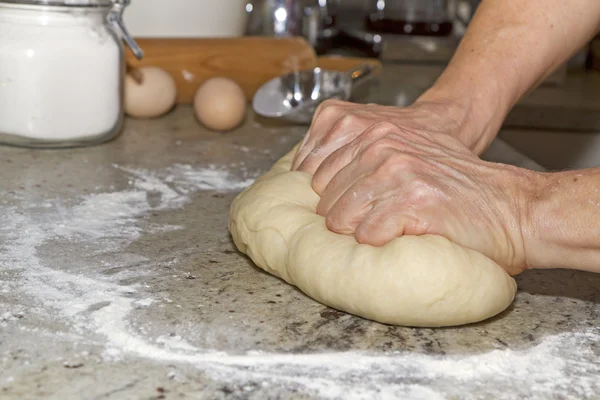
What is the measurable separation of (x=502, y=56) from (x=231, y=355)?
30.6 inches

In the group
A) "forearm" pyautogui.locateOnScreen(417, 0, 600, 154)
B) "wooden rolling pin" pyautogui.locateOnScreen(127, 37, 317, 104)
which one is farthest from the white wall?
"forearm" pyautogui.locateOnScreen(417, 0, 600, 154)

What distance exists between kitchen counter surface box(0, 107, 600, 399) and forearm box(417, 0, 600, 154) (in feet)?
0.99

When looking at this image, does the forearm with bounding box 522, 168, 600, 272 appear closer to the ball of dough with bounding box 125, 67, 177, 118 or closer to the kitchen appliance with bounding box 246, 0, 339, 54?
the ball of dough with bounding box 125, 67, 177, 118

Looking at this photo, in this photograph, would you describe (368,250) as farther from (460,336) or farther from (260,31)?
(260,31)

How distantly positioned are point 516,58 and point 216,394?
0.86 m

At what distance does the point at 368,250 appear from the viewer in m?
0.99

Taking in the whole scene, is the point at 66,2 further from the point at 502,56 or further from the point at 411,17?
the point at 411,17

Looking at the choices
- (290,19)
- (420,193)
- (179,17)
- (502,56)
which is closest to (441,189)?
(420,193)

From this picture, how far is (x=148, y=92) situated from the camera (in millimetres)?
2004

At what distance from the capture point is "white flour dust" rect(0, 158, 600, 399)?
0.84 metres

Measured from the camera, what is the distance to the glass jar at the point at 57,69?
1.57m

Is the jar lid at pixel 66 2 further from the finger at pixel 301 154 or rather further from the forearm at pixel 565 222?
the forearm at pixel 565 222

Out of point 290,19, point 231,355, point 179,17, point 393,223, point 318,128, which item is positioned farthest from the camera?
point 290,19

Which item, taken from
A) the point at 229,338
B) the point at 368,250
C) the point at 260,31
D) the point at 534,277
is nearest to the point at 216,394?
the point at 229,338
